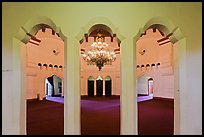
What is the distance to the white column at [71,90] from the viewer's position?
2568mm

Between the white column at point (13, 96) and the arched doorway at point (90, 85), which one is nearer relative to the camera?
the white column at point (13, 96)

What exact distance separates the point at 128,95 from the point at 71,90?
2.49 ft

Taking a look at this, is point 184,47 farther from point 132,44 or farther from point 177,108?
point 177,108

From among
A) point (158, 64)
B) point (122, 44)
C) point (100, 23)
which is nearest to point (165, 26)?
point (122, 44)

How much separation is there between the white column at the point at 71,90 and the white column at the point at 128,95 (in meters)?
0.62

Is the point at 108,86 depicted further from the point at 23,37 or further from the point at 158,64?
the point at 23,37

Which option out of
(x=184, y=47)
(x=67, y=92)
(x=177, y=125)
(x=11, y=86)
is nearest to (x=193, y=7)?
(x=184, y=47)

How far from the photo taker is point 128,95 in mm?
2564

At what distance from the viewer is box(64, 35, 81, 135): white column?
2.57 m

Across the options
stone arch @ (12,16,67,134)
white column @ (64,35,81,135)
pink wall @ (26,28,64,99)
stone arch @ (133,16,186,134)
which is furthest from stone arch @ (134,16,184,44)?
pink wall @ (26,28,64,99)

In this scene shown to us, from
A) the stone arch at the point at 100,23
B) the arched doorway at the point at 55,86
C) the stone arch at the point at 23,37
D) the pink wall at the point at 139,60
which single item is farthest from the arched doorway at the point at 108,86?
the stone arch at the point at 100,23

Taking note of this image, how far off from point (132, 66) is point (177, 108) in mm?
944

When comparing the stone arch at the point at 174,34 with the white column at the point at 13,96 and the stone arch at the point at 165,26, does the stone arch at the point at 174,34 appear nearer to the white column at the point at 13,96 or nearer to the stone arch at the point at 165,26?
the stone arch at the point at 165,26

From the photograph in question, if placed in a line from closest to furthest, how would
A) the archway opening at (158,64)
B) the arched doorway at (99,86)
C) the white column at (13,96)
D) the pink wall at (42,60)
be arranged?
the white column at (13,96)
the archway opening at (158,64)
the pink wall at (42,60)
the arched doorway at (99,86)
